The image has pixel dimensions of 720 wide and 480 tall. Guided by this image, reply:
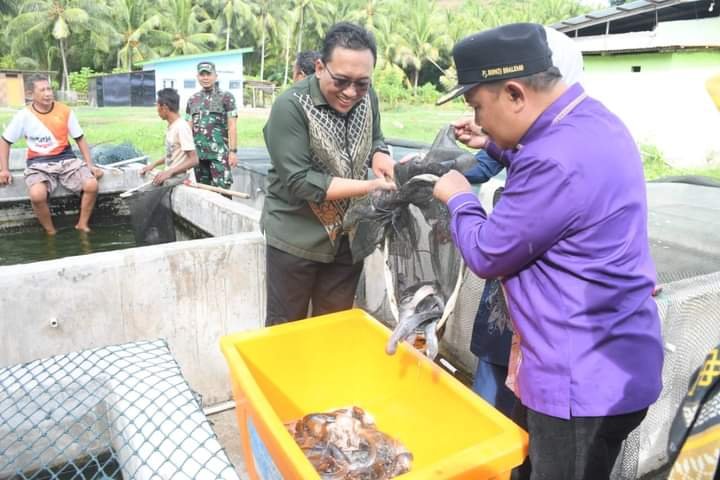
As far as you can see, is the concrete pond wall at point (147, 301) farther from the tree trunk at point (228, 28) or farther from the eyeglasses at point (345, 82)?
the tree trunk at point (228, 28)

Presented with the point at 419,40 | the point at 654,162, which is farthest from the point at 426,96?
the point at 654,162

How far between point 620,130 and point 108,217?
22.2 ft

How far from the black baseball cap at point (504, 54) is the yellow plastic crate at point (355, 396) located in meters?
1.08

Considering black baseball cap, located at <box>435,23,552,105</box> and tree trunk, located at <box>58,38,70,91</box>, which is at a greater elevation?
tree trunk, located at <box>58,38,70,91</box>

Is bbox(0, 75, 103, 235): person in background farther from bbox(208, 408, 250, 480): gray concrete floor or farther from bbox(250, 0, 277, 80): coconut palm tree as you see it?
bbox(250, 0, 277, 80): coconut palm tree

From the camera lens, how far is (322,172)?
8.54 ft

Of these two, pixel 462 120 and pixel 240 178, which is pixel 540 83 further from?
pixel 240 178

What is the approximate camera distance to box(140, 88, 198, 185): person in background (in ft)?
18.9

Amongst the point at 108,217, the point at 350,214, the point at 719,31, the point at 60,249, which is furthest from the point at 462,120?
the point at 719,31

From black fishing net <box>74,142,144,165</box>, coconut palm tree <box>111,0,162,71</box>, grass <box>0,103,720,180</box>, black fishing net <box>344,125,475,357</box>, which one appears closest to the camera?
black fishing net <box>344,125,475,357</box>

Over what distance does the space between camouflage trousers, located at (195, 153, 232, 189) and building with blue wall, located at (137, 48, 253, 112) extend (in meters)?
24.4

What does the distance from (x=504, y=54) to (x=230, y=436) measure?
8.77 feet

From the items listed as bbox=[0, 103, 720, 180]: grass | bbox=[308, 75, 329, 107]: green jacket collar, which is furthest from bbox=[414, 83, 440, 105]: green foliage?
bbox=[308, 75, 329, 107]: green jacket collar

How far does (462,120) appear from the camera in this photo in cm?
223
